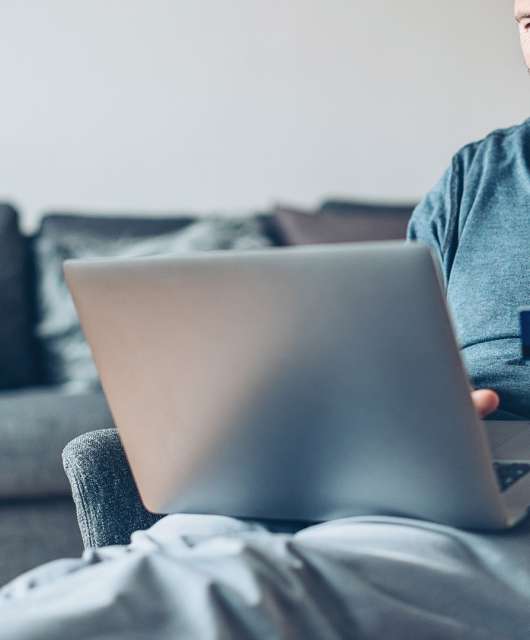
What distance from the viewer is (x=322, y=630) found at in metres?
0.82

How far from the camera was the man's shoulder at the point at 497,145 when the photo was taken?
1.49 meters

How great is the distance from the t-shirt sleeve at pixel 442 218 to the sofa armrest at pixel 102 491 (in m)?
0.54

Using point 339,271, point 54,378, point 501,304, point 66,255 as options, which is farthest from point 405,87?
point 339,271

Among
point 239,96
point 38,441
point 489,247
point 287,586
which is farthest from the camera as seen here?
point 239,96

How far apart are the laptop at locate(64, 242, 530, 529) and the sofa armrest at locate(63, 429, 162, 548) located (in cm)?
15

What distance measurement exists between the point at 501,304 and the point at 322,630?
0.66m

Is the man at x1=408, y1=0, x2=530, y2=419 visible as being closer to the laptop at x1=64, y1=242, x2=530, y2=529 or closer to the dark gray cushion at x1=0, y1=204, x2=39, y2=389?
the laptop at x1=64, y1=242, x2=530, y2=529

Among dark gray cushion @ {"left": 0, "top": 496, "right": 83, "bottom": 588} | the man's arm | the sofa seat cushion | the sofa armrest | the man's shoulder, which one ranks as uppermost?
the man's shoulder

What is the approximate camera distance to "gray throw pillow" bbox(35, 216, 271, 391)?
8.50 feet

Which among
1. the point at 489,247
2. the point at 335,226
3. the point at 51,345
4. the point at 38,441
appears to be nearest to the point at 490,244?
the point at 489,247

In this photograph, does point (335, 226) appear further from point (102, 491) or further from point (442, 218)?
point (102, 491)

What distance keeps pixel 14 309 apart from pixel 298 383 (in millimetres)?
1820

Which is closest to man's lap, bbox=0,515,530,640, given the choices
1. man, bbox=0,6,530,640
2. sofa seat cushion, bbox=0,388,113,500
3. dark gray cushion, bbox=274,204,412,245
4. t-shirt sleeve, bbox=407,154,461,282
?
man, bbox=0,6,530,640

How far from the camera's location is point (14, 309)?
2.60 metres
